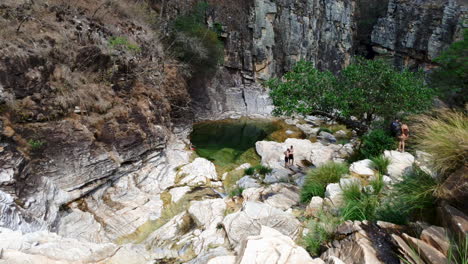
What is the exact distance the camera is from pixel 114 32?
13359 millimetres

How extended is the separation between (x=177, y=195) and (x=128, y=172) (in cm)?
258

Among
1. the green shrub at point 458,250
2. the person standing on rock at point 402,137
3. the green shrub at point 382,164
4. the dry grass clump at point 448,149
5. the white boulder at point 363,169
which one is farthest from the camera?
the person standing on rock at point 402,137

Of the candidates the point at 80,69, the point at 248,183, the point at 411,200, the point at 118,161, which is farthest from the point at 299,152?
the point at 80,69

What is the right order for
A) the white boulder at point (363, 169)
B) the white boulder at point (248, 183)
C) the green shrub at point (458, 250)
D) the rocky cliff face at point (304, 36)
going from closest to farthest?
the green shrub at point (458, 250) → the white boulder at point (363, 169) → the white boulder at point (248, 183) → the rocky cliff face at point (304, 36)

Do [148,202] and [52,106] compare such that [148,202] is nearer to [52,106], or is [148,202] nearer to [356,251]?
[52,106]

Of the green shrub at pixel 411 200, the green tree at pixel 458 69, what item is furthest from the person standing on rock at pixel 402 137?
the green shrub at pixel 411 200

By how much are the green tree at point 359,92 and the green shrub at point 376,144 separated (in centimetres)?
338

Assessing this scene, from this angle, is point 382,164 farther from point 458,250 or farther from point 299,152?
point 299,152

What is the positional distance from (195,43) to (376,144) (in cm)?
1711

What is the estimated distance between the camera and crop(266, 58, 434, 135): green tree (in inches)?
463

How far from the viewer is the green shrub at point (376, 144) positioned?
29.7 ft

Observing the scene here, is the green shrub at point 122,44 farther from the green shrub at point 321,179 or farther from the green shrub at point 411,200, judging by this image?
the green shrub at point 411,200

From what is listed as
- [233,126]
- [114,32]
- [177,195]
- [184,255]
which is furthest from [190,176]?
[233,126]

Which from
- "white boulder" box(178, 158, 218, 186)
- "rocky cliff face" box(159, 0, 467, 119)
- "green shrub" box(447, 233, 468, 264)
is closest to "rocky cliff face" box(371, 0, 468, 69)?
"rocky cliff face" box(159, 0, 467, 119)
